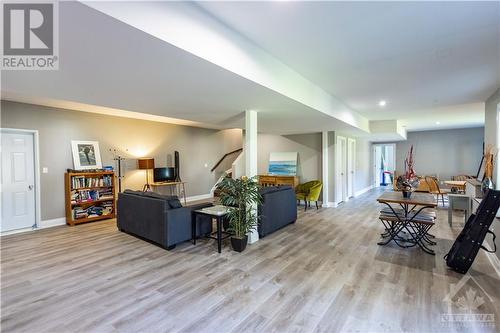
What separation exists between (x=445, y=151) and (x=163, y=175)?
11.1 m

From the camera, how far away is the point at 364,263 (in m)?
3.33

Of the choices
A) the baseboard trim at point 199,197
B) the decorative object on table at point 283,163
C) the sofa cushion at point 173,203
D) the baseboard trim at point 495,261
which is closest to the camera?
the baseboard trim at point 495,261

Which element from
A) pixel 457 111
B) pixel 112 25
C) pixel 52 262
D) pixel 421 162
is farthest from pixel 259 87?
pixel 421 162

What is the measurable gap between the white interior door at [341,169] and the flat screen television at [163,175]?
4.99 m

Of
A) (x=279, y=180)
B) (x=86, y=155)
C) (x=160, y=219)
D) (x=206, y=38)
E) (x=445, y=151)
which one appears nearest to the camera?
(x=206, y=38)

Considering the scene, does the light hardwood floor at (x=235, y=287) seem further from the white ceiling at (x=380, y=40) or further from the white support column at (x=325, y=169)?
the white support column at (x=325, y=169)

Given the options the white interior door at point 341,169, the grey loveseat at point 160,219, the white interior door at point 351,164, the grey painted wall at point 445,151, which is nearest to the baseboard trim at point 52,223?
the grey loveseat at point 160,219

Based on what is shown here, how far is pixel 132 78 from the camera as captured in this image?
8.48 feet

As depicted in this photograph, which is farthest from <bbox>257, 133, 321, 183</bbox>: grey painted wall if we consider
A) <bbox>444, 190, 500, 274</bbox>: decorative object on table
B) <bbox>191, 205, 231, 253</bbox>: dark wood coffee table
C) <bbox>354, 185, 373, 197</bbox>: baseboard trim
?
<bbox>444, 190, 500, 274</bbox>: decorative object on table

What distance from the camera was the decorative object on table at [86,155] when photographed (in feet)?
18.5

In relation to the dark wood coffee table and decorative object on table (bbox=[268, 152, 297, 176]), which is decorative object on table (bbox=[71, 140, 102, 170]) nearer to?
the dark wood coffee table

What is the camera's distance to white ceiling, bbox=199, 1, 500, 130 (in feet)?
6.56

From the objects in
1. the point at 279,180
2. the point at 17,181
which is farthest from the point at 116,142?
the point at 279,180

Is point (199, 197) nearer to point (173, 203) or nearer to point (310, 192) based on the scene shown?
point (310, 192)
